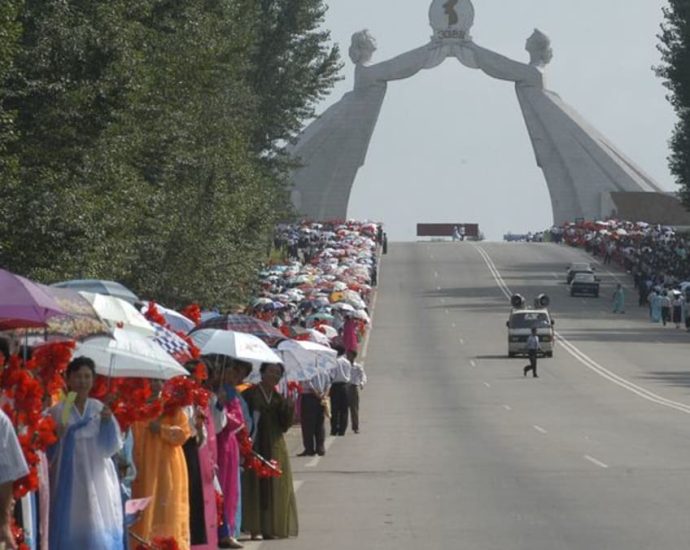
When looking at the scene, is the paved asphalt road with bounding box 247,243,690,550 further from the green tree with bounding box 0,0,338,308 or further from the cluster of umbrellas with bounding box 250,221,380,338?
the green tree with bounding box 0,0,338,308

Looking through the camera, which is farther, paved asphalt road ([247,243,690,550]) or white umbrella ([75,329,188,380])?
paved asphalt road ([247,243,690,550])

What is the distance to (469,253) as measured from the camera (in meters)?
110

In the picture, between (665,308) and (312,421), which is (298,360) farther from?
(665,308)

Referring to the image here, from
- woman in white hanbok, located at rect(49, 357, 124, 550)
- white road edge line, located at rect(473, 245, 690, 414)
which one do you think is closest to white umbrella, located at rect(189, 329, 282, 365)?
woman in white hanbok, located at rect(49, 357, 124, 550)

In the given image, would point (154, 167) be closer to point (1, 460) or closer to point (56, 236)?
point (56, 236)

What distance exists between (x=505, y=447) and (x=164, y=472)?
13544 mm

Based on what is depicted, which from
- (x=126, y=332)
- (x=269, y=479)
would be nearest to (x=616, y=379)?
(x=269, y=479)

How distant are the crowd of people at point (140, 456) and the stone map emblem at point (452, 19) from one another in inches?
4379

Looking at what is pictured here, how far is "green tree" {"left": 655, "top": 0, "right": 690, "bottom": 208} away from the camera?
81.4m

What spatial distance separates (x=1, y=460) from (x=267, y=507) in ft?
23.8

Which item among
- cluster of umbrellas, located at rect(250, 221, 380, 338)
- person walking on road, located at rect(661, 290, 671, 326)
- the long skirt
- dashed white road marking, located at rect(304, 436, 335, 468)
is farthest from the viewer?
the long skirt

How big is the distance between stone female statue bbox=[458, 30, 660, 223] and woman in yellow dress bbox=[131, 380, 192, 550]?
113365mm

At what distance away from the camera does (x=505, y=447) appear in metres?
27.4

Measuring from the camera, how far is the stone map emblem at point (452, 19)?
130 meters
